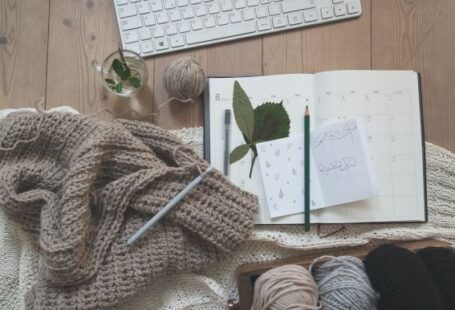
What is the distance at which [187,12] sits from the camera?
703 mm

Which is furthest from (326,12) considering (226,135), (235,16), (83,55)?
(83,55)

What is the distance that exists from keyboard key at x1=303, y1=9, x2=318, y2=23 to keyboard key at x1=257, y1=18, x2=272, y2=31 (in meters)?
0.05

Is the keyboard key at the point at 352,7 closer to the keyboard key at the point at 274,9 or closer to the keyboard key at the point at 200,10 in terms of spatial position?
the keyboard key at the point at 274,9

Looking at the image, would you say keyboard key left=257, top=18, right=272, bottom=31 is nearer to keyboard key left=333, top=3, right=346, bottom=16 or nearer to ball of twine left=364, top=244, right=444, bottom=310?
keyboard key left=333, top=3, right=346, bottom=16

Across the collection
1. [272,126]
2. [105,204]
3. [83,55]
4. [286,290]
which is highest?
[83,55]

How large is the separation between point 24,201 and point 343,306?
425 mm

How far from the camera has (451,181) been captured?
697 millimetres

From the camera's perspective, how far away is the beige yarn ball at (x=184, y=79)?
26.0 inches

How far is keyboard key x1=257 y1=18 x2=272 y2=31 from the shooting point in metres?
0.71

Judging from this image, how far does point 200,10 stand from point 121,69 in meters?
0.15

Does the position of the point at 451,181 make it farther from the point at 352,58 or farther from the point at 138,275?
the point at 138,275

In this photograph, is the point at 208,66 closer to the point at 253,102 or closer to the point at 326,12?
the point at 253,102

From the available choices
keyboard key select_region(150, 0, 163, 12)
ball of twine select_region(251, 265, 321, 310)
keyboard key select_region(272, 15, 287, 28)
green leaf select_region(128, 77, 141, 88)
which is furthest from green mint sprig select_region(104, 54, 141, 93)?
ball of twine select_region(251, 265, 321, 310)

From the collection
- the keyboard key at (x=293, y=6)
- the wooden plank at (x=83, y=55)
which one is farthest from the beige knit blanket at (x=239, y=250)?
the keyboard key at (x=293, y=6)
